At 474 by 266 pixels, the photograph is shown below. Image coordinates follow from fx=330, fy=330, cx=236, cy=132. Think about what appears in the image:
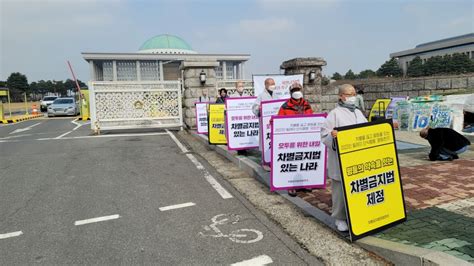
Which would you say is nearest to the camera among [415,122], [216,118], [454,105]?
[216,118]

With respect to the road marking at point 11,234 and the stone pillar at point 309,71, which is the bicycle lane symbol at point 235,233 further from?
the stone pillar at point 309,71

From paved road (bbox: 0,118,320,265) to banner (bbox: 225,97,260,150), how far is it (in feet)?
3.02

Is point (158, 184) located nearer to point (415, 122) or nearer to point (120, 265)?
point (120, 265)

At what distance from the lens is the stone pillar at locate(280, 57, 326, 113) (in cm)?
1141

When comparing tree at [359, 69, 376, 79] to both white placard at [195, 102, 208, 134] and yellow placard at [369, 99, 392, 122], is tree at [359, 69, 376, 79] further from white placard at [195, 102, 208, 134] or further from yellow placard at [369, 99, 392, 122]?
white placard at [195, 102, 208, 134]

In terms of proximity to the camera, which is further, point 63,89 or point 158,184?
point 63,89

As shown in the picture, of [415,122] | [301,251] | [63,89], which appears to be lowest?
[301,251]

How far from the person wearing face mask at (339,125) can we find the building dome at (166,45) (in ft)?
192

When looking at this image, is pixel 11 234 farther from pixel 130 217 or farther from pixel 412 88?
pixel 412 88

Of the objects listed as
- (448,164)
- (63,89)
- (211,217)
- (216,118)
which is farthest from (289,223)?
(63,89)

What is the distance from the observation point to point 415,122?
10.9 metres

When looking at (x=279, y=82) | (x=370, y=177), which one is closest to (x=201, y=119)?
(x=279, y=82)

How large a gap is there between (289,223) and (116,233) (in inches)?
81.8

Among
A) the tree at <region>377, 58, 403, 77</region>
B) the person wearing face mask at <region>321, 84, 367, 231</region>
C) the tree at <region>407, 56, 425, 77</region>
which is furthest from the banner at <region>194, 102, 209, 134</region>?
the tree at <region>377, 58, 403, 77</region>
